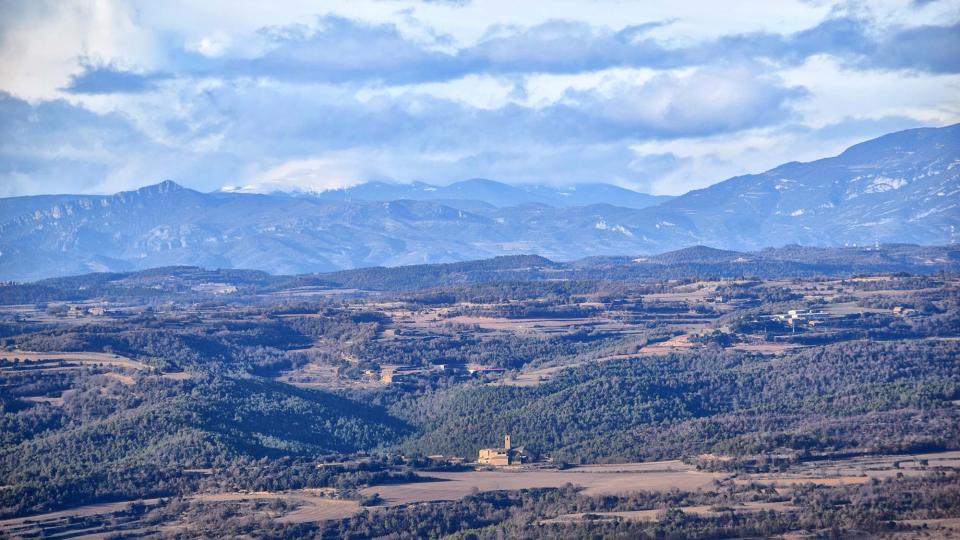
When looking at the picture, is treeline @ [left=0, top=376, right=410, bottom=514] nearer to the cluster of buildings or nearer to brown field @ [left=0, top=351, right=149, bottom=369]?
brown field @ [left=0, top=351, right=149, bottom=369]

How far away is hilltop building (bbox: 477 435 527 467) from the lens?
109312 mm

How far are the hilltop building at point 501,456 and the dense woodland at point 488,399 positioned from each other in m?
2.38

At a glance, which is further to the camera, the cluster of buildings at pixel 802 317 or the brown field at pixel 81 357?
the cluster of buildings at pixel 802 317

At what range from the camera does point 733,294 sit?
7480 inches

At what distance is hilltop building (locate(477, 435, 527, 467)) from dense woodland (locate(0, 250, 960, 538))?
2.38 meters

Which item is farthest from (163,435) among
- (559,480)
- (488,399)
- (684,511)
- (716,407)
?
(716,407)

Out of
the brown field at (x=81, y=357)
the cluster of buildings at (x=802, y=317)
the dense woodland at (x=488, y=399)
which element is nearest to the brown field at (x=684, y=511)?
the dense woodland at (x=488, y=399)

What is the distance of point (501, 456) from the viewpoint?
361 ft

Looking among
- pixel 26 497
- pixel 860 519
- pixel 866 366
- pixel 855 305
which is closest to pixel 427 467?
pixel 26 497

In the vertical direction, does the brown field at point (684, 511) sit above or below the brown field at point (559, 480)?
below

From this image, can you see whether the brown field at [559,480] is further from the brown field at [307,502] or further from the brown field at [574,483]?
the brown field at [307,502]

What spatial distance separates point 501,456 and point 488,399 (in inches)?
906

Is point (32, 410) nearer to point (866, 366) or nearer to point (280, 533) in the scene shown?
point (280, 533)

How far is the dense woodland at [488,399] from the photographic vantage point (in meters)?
91.7
